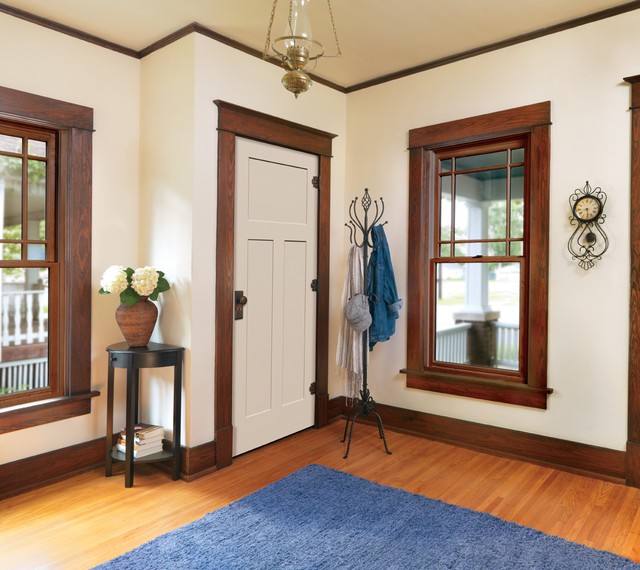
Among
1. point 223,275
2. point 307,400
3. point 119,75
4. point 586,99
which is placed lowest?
point 307,400

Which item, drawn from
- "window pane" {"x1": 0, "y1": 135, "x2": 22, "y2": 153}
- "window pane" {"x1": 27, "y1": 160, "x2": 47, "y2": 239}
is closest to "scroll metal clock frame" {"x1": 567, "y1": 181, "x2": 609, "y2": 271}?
"window pane" {"x1": 0, "y1": 135, "x2": 22, "y2": 153}

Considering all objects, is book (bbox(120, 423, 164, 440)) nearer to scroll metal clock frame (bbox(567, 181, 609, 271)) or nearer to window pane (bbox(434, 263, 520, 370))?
scroll metal clock frame (bbox(567, 181, 609, 271))

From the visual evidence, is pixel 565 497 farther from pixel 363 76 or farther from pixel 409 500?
pixel 363 76

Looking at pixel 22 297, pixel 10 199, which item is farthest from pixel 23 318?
pixel 10 199

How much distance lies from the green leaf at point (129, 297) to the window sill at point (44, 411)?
27.3 inches

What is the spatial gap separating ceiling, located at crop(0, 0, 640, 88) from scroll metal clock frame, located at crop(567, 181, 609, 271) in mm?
1077

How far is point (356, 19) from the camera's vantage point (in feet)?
10.3

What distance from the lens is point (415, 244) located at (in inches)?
154

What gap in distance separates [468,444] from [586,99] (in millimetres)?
2420

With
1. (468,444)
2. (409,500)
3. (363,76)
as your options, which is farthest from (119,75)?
(468,444)

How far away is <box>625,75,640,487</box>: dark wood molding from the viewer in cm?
299

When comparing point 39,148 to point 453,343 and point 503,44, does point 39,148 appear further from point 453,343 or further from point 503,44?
point 453,343

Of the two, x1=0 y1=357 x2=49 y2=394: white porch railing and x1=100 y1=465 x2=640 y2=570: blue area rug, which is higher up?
x1=0 y1=357 x2=49 y2=394: white porch railing

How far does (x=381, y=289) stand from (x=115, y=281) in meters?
1.79
